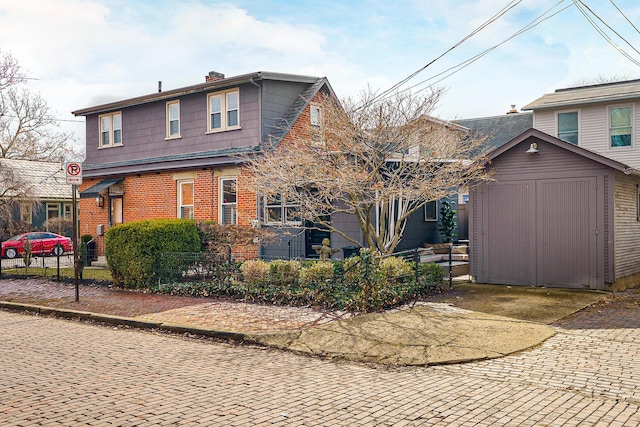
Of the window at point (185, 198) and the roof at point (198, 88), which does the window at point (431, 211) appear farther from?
the window at point (185, 198)

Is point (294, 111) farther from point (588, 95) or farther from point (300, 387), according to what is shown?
point (300, 387)

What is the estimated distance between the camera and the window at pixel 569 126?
23344 mm

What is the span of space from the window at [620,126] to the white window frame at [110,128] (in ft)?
64.8

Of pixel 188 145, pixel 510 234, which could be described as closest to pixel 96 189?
pixel 188 145

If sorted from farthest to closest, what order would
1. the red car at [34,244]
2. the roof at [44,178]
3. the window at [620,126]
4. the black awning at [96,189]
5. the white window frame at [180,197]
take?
the roof at [44,178]
the red car at [34,244]
the window at [620,126]
the black awning at [96,189]
the white window frame at [180,197]

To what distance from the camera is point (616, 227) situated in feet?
42.9

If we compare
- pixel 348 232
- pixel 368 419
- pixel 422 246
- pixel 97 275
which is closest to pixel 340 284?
pixel 348 232

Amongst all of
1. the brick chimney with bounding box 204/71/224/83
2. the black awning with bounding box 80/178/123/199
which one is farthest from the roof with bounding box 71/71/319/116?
the black awning with bounding box 80/178/123/199

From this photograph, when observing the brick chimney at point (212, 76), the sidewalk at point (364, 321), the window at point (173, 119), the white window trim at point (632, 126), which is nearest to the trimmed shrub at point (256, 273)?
the sidewalk at point (364, 321)

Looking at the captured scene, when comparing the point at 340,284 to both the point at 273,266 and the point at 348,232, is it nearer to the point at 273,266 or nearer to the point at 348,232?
the point at 273,266

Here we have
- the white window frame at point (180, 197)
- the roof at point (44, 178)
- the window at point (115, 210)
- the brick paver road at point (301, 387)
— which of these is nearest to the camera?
the brick paver road at point (301, 387)

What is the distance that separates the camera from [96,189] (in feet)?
72.4

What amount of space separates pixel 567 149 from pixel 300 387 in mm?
9674

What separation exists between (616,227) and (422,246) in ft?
21.3
